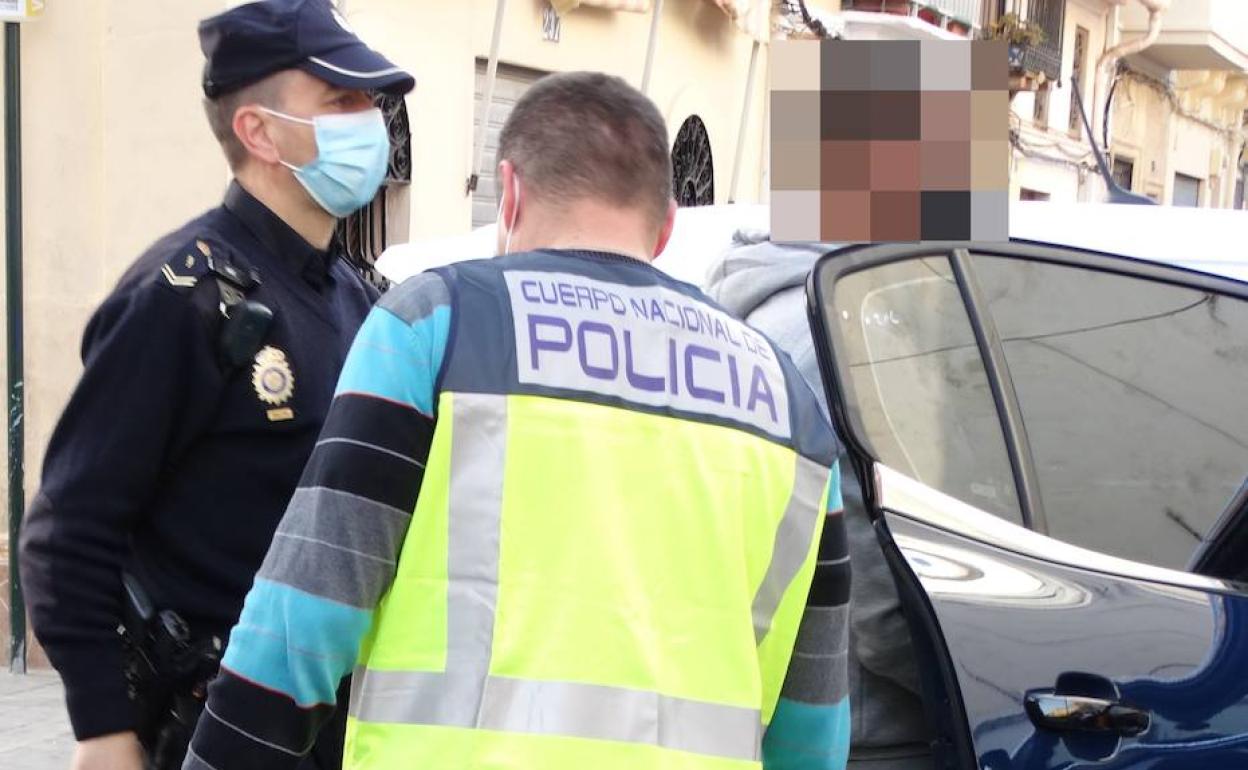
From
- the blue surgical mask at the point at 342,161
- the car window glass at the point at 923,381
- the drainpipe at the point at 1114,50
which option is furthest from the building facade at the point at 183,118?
the drainpipe at the point at 1114,50

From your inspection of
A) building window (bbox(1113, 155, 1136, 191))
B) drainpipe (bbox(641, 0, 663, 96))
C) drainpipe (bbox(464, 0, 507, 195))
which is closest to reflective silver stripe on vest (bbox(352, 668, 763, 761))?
drainpipe (bbox(464, 0, 507, 195))

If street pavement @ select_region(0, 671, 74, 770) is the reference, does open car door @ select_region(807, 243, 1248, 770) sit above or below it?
above

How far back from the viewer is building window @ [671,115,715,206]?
39.7 ft

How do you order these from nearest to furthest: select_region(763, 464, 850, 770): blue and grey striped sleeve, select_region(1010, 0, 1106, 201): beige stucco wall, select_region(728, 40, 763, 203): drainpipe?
select_region(763, 464, 850, 770): blue and grey striped sleeve, select_region(728, 40, 763, 203): drainpipe, select_region(1010, 0, 1106, 201): beige stucco wall

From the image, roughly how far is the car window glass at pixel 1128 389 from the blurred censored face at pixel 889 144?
0.56 ft

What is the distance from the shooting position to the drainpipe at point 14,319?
259 inches

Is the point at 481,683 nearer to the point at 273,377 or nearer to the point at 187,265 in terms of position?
the point at 273,377

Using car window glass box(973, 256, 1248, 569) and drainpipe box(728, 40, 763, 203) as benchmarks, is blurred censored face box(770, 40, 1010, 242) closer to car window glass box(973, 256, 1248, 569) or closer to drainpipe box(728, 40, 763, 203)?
car window glass box(973, 256, 1248, 569)

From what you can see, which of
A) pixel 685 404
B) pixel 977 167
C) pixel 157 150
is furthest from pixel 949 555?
pixel 157 150

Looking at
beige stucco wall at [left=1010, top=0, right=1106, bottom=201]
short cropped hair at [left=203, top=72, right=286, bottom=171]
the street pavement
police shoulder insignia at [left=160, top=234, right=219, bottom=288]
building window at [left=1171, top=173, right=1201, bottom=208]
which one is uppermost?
short cropped hair at [left=203, top=72, right=286, bottom=171]

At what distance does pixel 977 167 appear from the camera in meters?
3.03

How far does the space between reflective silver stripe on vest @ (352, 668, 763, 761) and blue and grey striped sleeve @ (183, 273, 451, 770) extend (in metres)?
0.07

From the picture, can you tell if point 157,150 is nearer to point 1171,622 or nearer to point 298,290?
point 298,290

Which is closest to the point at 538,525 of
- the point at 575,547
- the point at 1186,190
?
the point at 575,547
